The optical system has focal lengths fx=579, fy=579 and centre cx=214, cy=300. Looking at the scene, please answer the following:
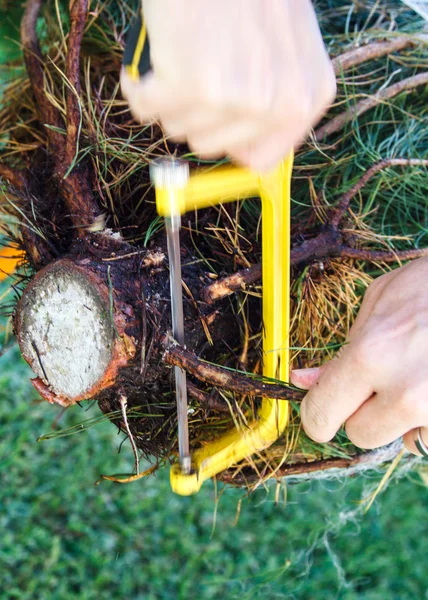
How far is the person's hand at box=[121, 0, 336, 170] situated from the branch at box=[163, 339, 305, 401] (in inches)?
7.3

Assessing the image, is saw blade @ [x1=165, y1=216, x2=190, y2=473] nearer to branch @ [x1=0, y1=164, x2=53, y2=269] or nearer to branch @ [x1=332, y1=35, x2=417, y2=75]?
branch @ [x1=0, y1=164, x2=53, y2=269]

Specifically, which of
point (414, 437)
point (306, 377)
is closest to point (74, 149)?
point (306, 377)

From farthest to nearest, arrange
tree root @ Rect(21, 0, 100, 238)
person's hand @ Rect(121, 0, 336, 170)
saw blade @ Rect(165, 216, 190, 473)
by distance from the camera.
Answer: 1. tree root @ Rect(21, 0, 100, 238)
2. saw blade @ Rect(165, 216, 190, 473)
3. person's hand @ Rect(121, 0, 336, 170)

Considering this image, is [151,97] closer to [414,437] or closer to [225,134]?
[225,134]

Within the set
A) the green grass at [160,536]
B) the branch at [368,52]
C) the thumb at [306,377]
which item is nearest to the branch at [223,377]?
the thumb at [306,377]

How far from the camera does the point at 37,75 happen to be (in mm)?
681

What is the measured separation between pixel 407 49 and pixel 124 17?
37 cm

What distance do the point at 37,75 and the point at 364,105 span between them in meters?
0.39

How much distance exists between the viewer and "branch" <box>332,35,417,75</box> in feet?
2.25

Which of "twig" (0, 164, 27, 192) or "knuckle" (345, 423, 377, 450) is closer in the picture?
"knuckle" (345, 423, 377, 450)

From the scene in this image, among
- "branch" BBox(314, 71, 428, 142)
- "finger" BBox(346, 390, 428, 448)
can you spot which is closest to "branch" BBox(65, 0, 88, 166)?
"branch" BBox(314, 71, 428, 142)

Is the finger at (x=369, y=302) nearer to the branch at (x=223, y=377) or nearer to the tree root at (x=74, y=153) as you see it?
the branch at (x=223, y=377)

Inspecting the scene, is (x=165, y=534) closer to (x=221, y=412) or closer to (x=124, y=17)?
(x=221, y=412)

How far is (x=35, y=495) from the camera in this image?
1251mm
